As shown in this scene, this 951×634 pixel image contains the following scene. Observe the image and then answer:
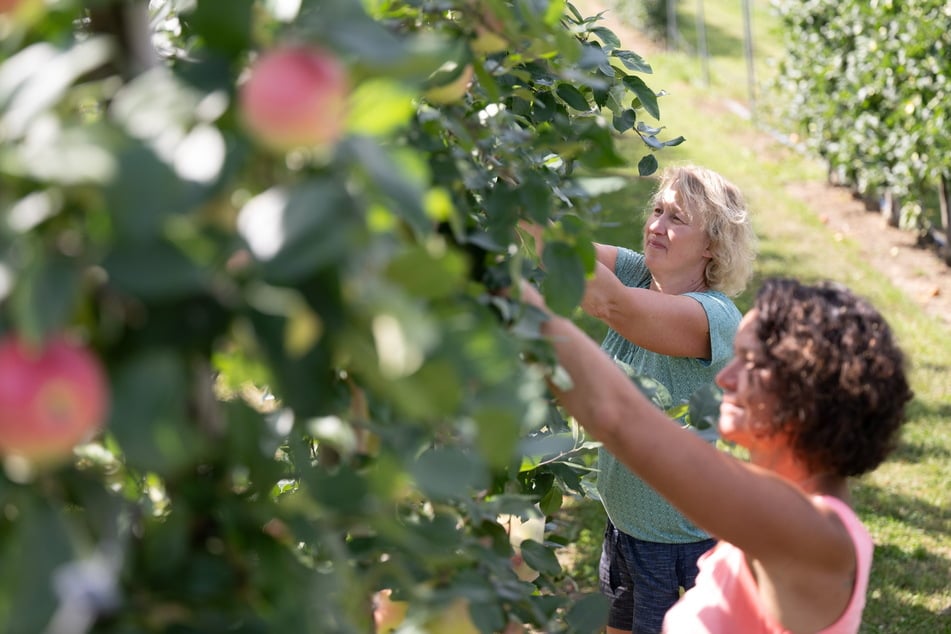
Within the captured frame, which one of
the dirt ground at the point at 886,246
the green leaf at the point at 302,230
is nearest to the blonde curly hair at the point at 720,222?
the green leaf at the point at 302,230

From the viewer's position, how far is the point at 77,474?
2.11ft

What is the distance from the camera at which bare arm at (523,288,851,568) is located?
126 cm

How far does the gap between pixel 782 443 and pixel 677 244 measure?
1223 mm

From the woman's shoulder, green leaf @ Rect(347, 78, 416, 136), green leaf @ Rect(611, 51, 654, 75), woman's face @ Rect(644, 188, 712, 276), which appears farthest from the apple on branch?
the woman's shoulder

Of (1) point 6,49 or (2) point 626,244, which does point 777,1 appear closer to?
(2) point 626,244

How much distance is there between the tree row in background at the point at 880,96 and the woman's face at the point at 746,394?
506 cm

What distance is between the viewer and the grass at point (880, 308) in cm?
352

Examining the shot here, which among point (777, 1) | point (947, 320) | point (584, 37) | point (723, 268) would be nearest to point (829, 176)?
point (777, 1)

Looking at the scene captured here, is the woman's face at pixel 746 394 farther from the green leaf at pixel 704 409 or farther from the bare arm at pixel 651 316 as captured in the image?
the bare arm at pixel 651 316

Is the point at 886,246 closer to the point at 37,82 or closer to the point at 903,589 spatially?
the point at 903,589

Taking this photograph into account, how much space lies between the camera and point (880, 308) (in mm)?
5641

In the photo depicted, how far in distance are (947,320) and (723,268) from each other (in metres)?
3.69

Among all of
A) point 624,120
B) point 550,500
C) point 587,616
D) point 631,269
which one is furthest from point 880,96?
point 587,616

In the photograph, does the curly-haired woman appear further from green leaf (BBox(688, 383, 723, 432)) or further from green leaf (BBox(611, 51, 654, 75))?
→ green leaf (BBox(611, 51, 654, 75))
